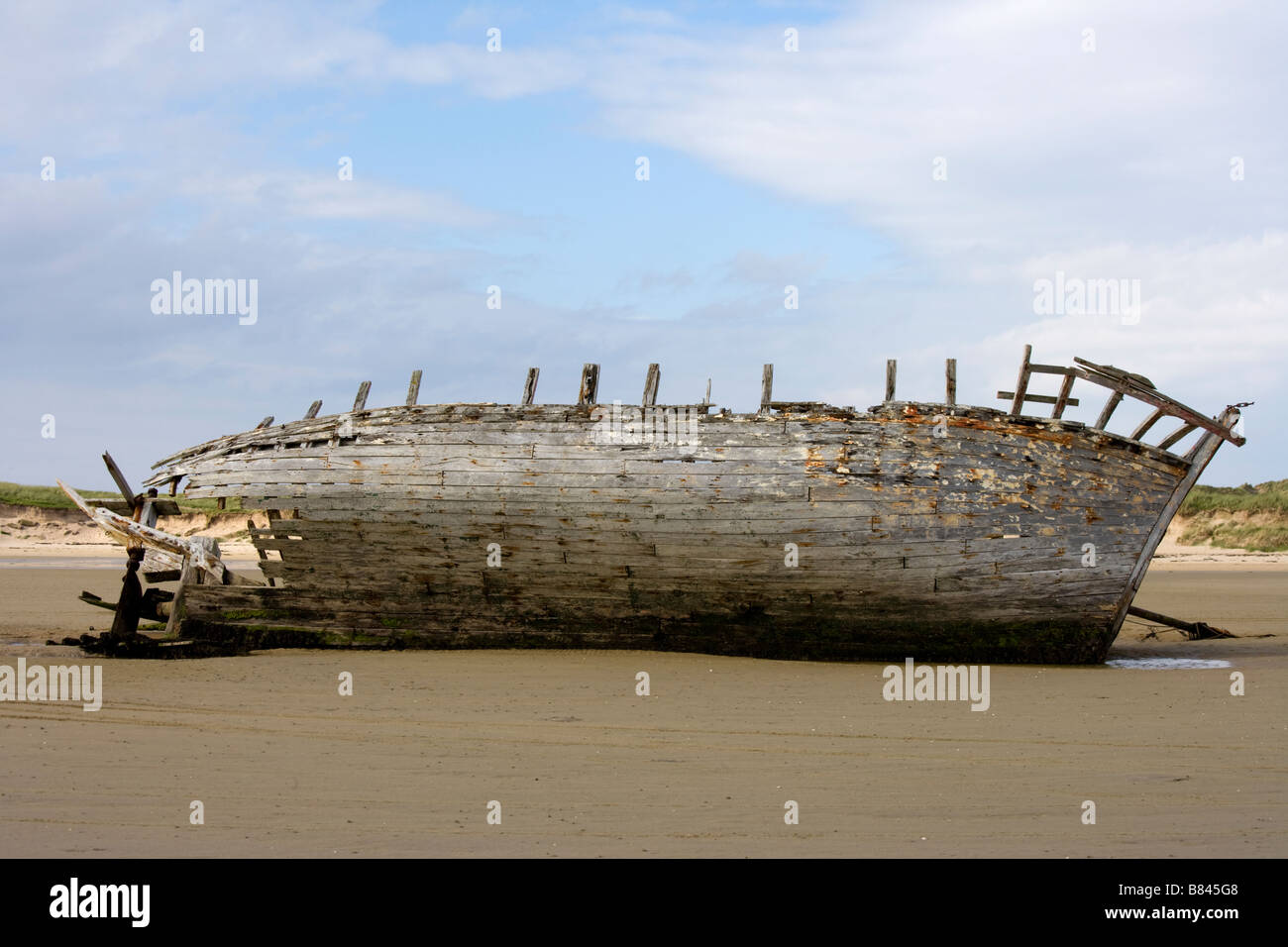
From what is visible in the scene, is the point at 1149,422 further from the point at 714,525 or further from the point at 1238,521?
the point at 1238,521

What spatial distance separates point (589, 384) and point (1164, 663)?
729cm

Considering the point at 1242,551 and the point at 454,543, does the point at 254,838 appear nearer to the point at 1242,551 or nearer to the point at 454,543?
the point at 454,543

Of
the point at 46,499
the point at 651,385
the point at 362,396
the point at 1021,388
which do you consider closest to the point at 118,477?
the point at 362,396

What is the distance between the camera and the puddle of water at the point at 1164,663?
457 inches

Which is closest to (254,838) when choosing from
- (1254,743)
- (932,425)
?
(1254,743)

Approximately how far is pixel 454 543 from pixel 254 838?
6538mm

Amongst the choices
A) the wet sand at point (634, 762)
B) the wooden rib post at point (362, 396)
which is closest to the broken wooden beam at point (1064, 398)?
the wet sand at point (634, 762)

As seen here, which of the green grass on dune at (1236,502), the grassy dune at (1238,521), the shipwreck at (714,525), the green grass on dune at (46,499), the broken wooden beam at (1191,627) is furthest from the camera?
the green grass on dune at (46,499)

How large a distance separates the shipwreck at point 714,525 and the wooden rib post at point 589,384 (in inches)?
1.2

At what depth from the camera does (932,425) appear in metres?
11.2

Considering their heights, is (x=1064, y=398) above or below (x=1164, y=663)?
above

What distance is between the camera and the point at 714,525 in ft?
37.1

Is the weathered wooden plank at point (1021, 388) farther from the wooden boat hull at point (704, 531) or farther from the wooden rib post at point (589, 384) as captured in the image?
the wooden rib post at point (589, 384)

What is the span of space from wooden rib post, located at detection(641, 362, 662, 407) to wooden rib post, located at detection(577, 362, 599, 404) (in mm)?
625
